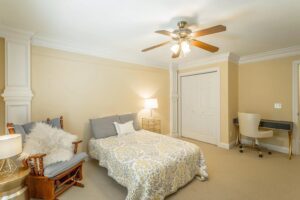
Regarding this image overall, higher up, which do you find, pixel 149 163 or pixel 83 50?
pixel 83 50

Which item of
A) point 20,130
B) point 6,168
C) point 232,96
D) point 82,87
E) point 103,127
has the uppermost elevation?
point 82,87

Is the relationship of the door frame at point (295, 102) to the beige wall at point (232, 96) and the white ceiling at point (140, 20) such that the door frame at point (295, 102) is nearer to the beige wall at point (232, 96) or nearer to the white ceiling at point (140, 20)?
the white ceiling at point (140, 20)

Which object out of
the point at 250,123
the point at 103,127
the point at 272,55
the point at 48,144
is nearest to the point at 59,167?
the point at 48,144

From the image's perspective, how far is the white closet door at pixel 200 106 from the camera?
416 centimetres

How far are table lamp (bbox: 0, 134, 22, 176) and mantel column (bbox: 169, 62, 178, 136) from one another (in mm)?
3847

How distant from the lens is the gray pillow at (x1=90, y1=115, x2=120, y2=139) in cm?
297

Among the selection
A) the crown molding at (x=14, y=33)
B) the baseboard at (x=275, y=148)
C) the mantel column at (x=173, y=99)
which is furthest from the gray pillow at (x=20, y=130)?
the baseboard at (x=275, y=148)

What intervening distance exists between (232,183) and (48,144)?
9.24 ft

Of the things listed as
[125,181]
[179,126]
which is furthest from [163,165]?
[179,126]

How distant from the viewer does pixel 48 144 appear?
2.19 metres

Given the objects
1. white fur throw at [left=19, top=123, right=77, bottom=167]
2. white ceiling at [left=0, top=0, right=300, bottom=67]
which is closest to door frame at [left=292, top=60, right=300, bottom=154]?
white ceiling at [left=0, top=0, right=300, bottom=67]

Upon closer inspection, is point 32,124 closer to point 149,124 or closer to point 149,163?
point 149,163

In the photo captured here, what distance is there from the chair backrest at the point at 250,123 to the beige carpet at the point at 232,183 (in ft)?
1.79

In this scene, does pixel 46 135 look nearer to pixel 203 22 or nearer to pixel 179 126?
pixel 203 22
